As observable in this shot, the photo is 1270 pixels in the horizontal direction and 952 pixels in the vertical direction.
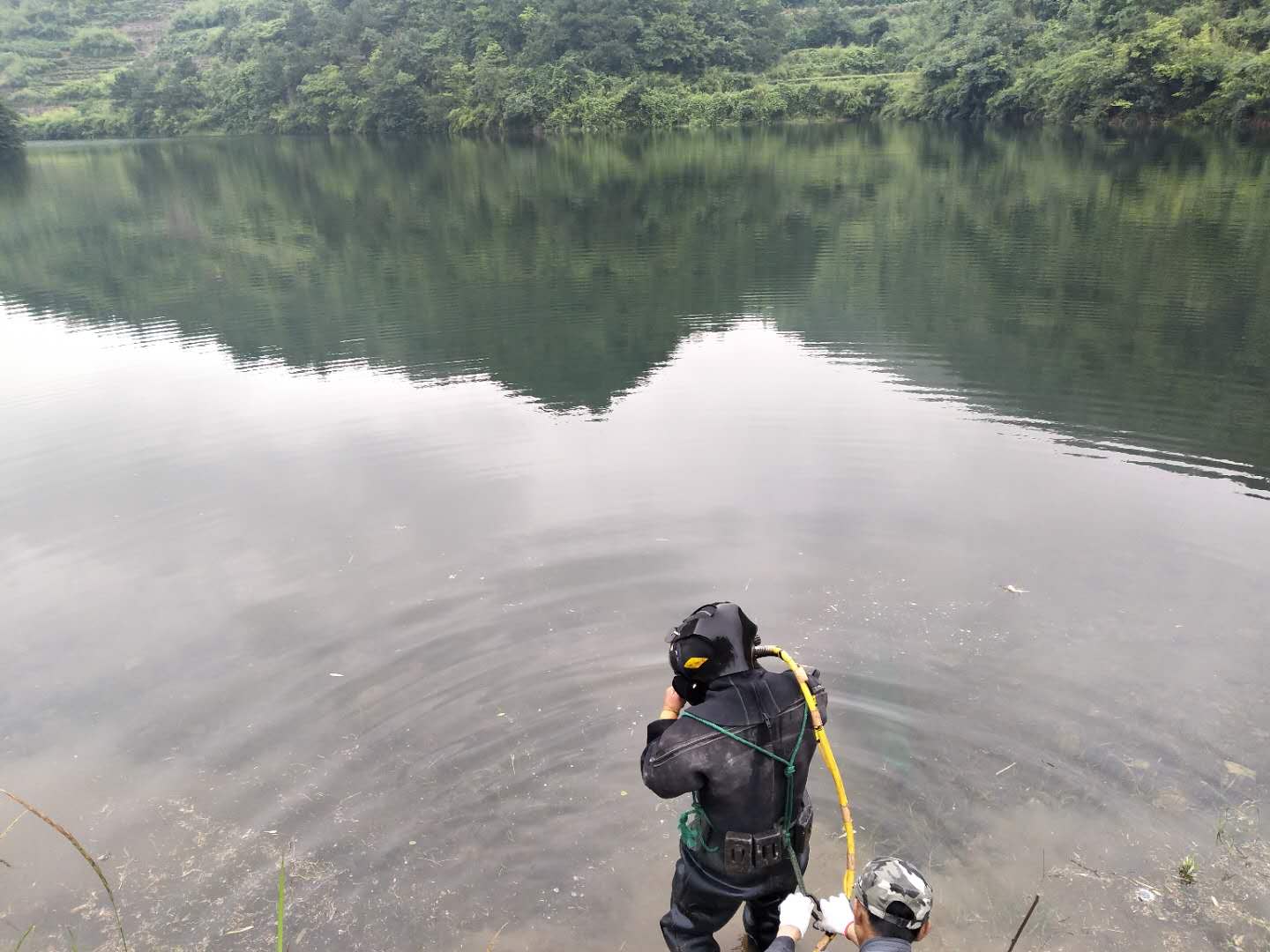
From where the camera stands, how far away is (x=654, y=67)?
67625 millimetres

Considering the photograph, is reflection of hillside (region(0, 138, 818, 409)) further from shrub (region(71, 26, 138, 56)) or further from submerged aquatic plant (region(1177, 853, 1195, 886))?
shrub (region(71, 26, 138, 56))

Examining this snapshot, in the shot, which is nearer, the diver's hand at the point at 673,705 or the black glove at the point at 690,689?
the black glove at the point at 690,689

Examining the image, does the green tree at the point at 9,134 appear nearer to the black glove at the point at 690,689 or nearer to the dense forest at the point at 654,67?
the dense forest at the point at 654,67

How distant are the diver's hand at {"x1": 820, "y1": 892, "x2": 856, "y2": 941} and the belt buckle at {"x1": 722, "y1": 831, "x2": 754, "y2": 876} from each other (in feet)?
1.41

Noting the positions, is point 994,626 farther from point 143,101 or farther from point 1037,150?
point 143,101

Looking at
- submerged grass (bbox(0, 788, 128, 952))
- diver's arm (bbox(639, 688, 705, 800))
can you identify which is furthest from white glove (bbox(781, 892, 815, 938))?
submerged grass (bbox(0, 788, 128, 952))

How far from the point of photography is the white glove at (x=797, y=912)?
239 centimetres

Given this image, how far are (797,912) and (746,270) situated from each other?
17026 mm

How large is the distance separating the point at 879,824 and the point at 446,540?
4.67m

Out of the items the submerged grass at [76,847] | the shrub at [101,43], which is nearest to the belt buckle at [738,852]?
the submerged grass at [76,847]

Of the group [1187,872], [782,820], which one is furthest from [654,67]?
[782,820]

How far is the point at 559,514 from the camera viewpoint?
8.10 meters

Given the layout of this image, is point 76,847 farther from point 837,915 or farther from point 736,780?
point 837,915

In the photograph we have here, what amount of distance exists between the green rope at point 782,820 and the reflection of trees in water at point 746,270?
8.14 m
